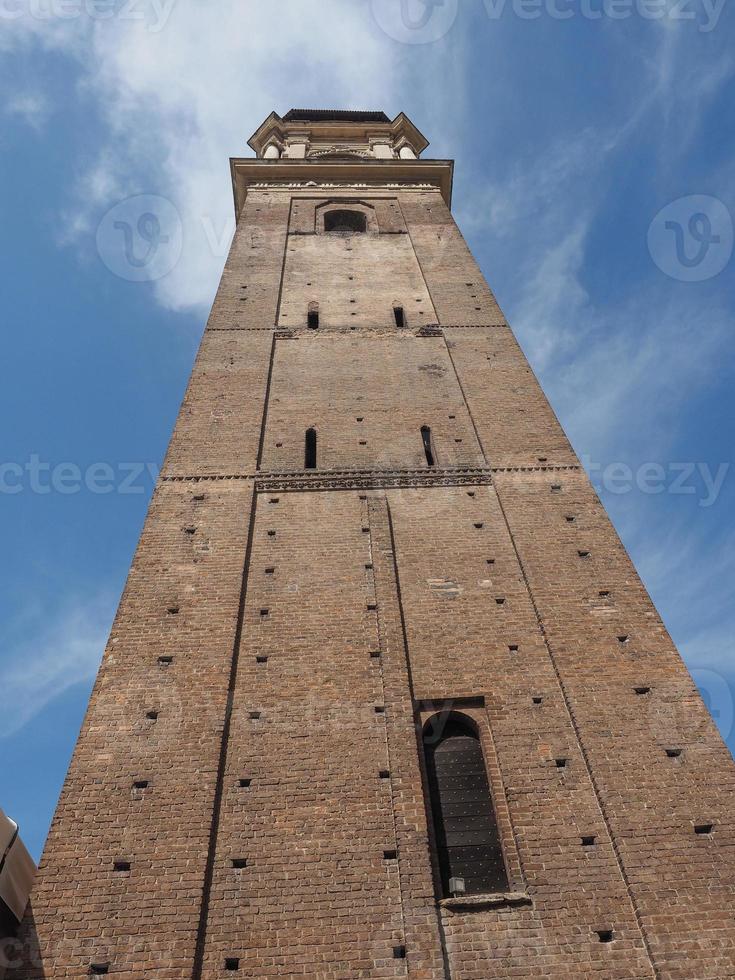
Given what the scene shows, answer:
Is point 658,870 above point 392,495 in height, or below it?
below

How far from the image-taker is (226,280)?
15.9m

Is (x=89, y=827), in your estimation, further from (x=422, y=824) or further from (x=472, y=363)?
(x=472, y=363)

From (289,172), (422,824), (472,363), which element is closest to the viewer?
(422,824)

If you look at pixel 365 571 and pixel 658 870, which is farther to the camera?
pixel 365 571

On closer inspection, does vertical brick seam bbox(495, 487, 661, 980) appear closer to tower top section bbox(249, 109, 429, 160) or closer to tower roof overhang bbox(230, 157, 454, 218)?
tower roof overhang bbox(230, 157, 454, 218)

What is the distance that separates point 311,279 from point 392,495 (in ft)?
25.1

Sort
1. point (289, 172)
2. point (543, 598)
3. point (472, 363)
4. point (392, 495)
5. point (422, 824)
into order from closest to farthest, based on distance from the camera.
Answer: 1. point (422, 824)
2. point (543, 598)
3. point (392, 495)
4. point (472, 363)
5. point (289, 172)

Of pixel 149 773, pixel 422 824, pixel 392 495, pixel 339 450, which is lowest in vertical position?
pixel 422 824

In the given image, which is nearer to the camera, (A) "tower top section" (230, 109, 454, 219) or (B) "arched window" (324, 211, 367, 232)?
(B) "arched window" (324, 211, 367, 232)

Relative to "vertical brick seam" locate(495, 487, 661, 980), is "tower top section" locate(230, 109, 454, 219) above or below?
above

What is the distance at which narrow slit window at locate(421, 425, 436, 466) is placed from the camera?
10.8m

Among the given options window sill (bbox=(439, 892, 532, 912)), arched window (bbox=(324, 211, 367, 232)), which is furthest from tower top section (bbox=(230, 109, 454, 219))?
window sill (bbox=(439, 892, 532, 912))

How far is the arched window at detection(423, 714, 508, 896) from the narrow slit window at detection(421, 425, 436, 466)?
4.20 meters

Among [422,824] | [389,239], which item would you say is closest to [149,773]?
[422,824]
